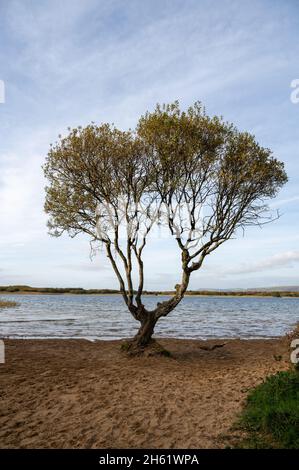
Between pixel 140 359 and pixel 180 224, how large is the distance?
29.0 ft

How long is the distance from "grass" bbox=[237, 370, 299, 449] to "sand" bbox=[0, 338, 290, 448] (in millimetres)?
622

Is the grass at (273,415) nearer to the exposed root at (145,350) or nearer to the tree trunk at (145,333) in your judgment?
the exposed root at (145,350)

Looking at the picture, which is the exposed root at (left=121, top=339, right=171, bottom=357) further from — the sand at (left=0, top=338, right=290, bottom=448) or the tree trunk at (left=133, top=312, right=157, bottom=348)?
the sand at (left=0, top=338, right=290, bottom=448)

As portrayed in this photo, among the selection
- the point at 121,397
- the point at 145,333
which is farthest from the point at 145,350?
the point at 121,397

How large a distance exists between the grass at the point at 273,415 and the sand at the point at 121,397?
2.04 feet

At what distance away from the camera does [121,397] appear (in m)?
14.9

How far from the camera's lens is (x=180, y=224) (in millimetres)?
25078

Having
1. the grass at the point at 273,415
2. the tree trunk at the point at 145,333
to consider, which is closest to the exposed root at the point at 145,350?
the tree trunk at the point at 145,333

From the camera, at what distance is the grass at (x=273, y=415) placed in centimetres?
976

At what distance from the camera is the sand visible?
35.2ft

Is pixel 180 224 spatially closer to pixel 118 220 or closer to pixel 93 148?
pixel 118 220

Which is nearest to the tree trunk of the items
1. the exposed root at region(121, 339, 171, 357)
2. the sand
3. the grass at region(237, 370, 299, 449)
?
the exposed root at region(121, 339, 171, 357)

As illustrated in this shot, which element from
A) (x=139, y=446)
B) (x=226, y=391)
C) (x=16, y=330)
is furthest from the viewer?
(x=16, y=330)
